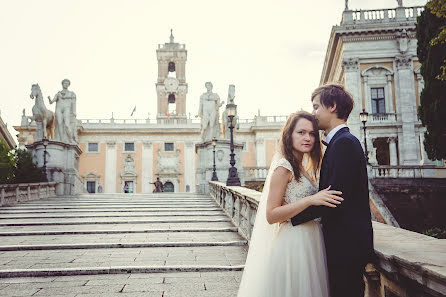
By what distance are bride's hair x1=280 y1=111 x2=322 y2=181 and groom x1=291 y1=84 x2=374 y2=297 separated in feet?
0.81

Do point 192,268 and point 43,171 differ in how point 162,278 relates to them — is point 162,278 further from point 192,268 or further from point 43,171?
point 43,171

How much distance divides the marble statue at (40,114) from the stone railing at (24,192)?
9.39ft

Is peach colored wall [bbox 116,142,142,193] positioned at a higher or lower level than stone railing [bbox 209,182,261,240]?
higher

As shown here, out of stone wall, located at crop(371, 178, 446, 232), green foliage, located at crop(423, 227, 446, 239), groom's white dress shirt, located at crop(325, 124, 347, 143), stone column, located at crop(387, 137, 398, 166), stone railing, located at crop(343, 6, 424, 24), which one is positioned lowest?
green foliage, located at crop(423, 227, 446, 239)

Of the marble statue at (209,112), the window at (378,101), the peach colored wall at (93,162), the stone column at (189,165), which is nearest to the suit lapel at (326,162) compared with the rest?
the marble statue at (209,112)

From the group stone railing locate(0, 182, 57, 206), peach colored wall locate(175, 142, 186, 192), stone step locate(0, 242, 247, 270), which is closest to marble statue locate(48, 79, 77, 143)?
stone railing locate(0, 182, 57, 206)

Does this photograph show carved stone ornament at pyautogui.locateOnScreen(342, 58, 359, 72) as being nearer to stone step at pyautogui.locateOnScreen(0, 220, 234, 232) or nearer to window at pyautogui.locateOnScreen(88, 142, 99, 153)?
stone step at pyautogui.locateOnScreen(0, 220, 234, 232)

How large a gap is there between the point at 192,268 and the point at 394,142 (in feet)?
82.0

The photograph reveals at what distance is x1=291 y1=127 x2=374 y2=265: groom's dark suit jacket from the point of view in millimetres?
1937

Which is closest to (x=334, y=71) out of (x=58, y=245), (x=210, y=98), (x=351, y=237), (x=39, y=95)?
(x=210, y=98)

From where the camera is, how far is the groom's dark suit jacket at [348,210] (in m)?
1.94

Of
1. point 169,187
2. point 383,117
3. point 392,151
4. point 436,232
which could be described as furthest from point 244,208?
point 169,187

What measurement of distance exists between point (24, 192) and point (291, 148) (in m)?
14.2

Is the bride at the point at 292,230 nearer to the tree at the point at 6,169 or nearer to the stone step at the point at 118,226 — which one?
the stone step at the point at 118,226
